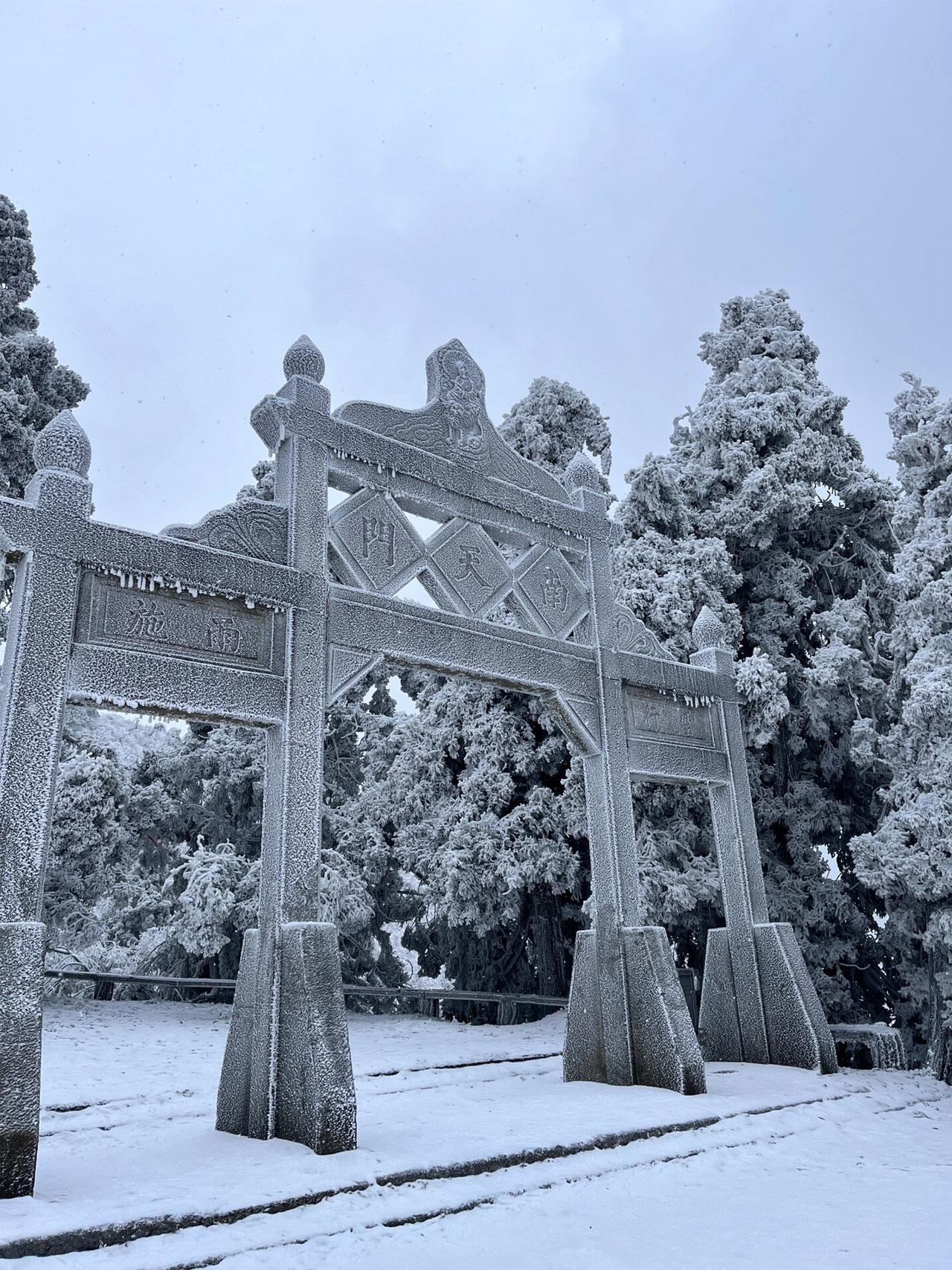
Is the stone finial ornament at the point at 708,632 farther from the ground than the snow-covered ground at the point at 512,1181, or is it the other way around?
the stone finial ornament at the point at 708,632

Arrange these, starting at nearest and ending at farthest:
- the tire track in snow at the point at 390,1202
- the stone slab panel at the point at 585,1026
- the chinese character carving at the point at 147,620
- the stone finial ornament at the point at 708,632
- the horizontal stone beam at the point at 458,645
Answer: the tire track in snow at the point at 390,1202
the chinese character carving at the point at 147,620
the horizontal stone beam at the point at 458,645
the stone slab panel at the point at 585,1026
the stone finial ornament at the point at 708,632

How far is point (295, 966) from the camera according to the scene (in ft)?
15.2

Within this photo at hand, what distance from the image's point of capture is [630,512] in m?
11.8

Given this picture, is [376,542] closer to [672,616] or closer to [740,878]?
[740,878]

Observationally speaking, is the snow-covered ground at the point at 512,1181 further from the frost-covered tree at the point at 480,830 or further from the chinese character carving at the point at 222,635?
the frost-covered tree at the point at 480,830

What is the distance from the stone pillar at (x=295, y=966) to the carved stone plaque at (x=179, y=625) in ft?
0.54

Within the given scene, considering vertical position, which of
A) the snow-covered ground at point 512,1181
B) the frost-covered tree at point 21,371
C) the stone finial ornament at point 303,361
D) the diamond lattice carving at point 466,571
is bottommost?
the snow-covered ground at point 512,1181

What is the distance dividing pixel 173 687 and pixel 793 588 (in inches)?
375

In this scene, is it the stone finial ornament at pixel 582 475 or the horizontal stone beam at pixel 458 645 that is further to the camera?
the stone finial ornament at pixel 582 475

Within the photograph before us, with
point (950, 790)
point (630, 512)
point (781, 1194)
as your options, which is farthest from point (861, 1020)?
point (781, 1194)

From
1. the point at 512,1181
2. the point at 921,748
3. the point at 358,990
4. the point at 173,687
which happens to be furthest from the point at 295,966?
the point at 358,990

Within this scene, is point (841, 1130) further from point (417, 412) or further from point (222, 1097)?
point (417, 412)

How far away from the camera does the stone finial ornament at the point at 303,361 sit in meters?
6.04

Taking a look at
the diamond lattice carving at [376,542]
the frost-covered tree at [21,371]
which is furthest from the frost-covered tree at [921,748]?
the frost-covered tree at [21,371]
